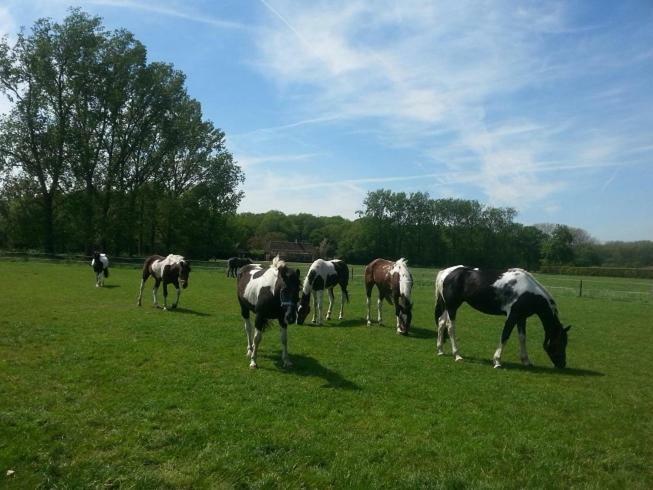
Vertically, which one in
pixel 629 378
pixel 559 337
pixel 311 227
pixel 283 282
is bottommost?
pixel 629 378

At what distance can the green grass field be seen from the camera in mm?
4938

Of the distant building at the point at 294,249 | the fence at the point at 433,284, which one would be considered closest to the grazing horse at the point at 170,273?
the fence at the point at 433,284

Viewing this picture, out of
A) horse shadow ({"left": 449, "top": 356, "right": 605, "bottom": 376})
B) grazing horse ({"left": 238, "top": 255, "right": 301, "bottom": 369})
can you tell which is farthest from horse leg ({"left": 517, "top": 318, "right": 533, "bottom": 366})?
grazing horse ({"left": 238, "top": 255, "right": 301, "bottom": 369})

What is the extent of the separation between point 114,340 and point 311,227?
122 meters

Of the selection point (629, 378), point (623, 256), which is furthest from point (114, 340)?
point (623, 256)

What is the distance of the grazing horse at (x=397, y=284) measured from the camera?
13.3 meters

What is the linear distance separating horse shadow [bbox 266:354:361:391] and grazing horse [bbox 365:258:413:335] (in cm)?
422

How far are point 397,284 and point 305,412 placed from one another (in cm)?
781

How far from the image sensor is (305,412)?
6586mm

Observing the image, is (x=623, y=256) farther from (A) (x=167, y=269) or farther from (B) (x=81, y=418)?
(B) (x=81, y=418)

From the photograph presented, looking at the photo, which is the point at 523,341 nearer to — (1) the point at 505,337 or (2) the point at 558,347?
(1) the point at 505,337

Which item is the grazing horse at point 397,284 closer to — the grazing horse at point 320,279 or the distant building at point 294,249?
the grazing horse at point 320,279

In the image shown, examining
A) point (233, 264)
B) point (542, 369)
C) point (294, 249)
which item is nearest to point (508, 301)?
point (542, 369)

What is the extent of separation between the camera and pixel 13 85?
3941cm
